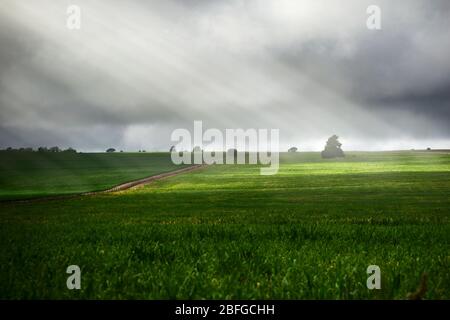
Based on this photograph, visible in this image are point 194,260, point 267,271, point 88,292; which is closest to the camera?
point 88,292

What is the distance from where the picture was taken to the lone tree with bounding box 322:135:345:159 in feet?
555

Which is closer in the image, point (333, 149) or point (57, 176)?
point (57, 176)

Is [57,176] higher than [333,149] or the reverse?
the reverse

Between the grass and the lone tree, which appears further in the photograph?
the lone tree

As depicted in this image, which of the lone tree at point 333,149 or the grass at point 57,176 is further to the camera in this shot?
the lone tree at point 333,149

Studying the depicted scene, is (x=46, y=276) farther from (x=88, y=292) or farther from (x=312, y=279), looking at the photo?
(x=312, y=279)

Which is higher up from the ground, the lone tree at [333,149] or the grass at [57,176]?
the lone tree at [333,149]

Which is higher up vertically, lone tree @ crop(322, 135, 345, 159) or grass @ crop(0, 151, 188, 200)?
lone tree @ crop(322, 135, 345, 159)

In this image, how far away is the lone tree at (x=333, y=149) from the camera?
555ft

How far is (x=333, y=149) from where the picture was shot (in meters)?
173

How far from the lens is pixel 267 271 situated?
662 cm
